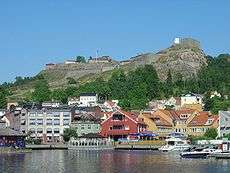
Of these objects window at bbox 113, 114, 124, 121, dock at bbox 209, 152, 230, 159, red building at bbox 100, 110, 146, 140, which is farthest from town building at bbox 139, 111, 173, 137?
dock at bbox 209, 152, 230, 159

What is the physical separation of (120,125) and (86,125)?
6841mm

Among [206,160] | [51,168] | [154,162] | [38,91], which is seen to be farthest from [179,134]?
[38,91]

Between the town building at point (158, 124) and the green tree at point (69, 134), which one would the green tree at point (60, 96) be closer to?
the green tree at point (69, 134)

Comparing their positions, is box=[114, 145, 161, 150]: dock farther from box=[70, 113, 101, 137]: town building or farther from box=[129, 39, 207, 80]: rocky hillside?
box=[129, 39, 207, 80]: rocky hillside

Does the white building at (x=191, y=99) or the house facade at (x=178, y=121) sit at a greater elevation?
the white building at (x=191, y=99)

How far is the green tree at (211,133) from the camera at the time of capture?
99.7 m

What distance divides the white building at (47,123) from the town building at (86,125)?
83.1 inches

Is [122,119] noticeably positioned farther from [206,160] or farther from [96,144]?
[206,160]

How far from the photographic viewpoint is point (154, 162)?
216 feet

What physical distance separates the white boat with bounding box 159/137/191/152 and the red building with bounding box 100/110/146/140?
11523 mm

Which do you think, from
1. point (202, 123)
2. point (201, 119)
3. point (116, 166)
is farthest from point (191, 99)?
point (116, 166)

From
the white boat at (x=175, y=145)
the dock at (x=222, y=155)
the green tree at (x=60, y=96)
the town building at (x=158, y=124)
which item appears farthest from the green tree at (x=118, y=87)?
the dock at (x=222, y=155)

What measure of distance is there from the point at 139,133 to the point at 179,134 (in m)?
7.68

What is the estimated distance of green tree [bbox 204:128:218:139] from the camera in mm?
99688
